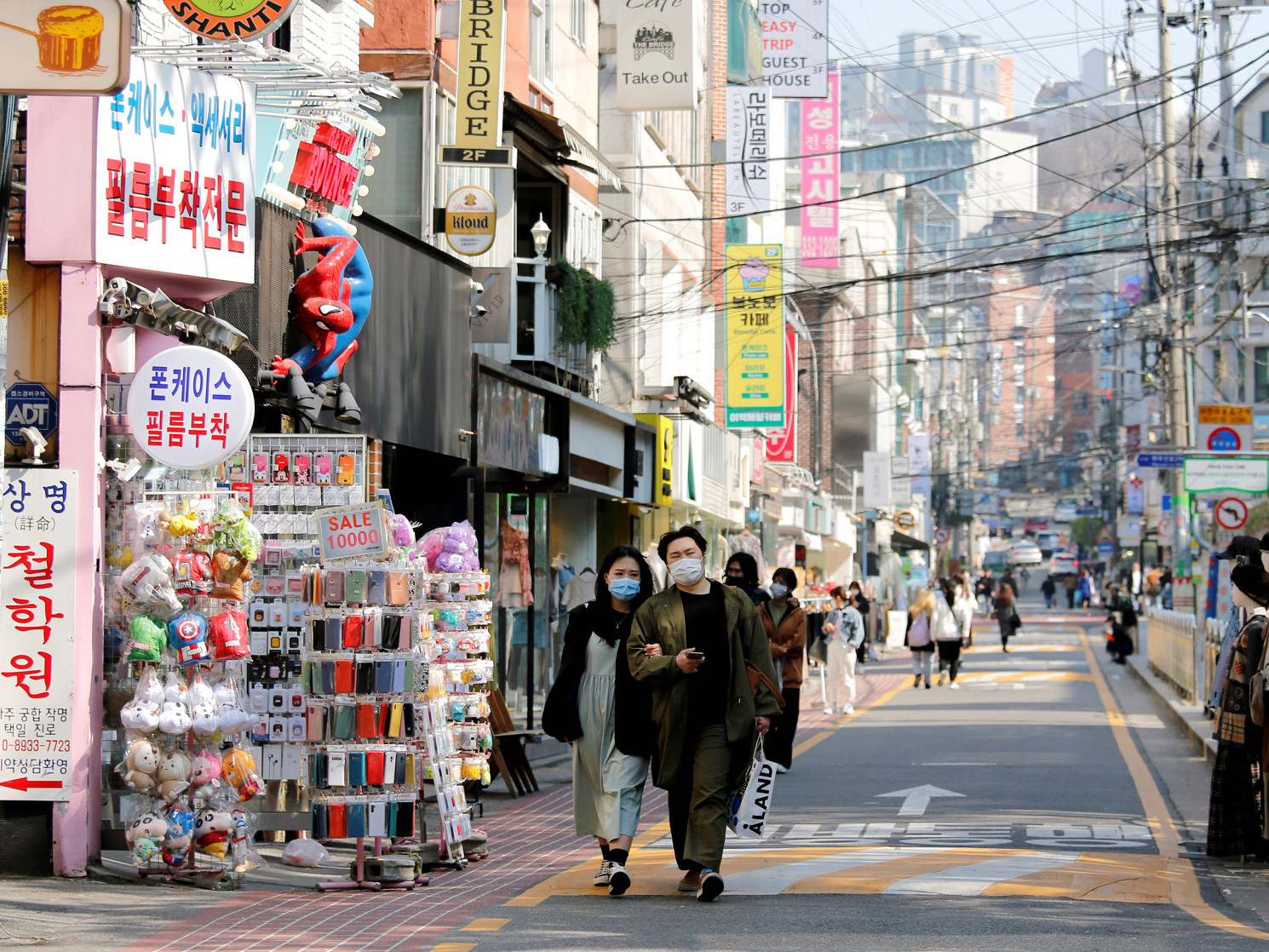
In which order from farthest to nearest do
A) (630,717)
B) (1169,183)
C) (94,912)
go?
(1169,183) → (630,717) → (94,912)

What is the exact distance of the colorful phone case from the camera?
11000mm

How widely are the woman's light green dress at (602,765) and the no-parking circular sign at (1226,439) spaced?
1630cm

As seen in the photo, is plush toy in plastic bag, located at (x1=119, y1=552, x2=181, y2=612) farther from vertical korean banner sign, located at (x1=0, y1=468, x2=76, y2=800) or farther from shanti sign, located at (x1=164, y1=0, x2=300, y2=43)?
shanti sign, located at (x1=164, y1=0, x2=300, y2=43)

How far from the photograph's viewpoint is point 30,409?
985 cm

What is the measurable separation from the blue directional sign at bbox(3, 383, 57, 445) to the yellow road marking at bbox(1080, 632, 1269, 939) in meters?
6.78

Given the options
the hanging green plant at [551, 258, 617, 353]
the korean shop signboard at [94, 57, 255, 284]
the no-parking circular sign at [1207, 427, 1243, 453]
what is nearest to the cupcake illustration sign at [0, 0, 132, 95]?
the korean shop signboard at [94, 57, 255, 284]

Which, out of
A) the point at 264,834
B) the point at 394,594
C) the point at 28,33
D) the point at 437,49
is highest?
the point at 437,49

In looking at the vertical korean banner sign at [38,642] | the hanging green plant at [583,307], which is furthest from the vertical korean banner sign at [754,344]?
the vertical korean banner sign at [38,642]

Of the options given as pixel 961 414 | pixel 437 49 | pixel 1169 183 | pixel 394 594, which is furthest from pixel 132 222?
pixel 961 414

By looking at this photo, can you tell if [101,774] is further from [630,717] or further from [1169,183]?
[1169,183]

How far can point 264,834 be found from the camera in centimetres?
1136

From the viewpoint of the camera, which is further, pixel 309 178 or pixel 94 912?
pixel 309 178

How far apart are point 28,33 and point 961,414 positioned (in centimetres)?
12220

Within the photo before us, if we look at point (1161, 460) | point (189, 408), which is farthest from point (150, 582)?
point (1161, 460)
